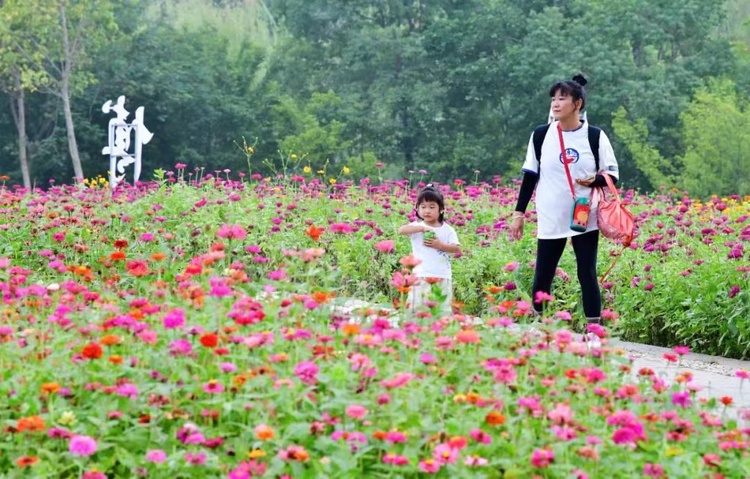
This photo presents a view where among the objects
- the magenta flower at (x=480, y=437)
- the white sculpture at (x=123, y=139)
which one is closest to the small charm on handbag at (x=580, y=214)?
the magenta flower at (x=480, y=437)

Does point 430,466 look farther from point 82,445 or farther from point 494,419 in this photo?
point 82,445

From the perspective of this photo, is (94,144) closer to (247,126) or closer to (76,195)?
(247,126)

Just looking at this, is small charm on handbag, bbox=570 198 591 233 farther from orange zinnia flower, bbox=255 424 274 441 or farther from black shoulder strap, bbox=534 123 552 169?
orange zinnia flower, bbox=255 424 274 441

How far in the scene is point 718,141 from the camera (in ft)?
115

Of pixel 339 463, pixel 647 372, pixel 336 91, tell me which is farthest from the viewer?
pixel 336 91

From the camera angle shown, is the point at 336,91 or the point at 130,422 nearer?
the point at 130,422

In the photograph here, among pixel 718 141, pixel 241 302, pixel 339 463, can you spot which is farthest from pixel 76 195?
pixel 718 141

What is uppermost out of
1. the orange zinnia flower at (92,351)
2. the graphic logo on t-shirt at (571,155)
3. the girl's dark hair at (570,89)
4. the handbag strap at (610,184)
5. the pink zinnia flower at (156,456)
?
the girl's dark hair at (570,89)

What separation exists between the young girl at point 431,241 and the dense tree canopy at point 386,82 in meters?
30.2

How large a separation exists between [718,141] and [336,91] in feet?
46.9

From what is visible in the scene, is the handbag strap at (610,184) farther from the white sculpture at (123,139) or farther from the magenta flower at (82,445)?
the white sculpture at (123,139)

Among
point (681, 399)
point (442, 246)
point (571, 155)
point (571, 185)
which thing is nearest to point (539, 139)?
point (571, 155)

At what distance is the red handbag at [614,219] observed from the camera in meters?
6.07

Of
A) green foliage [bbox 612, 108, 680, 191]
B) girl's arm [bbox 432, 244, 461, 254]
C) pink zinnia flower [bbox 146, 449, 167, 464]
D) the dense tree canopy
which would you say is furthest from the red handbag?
the dense tree canopy
